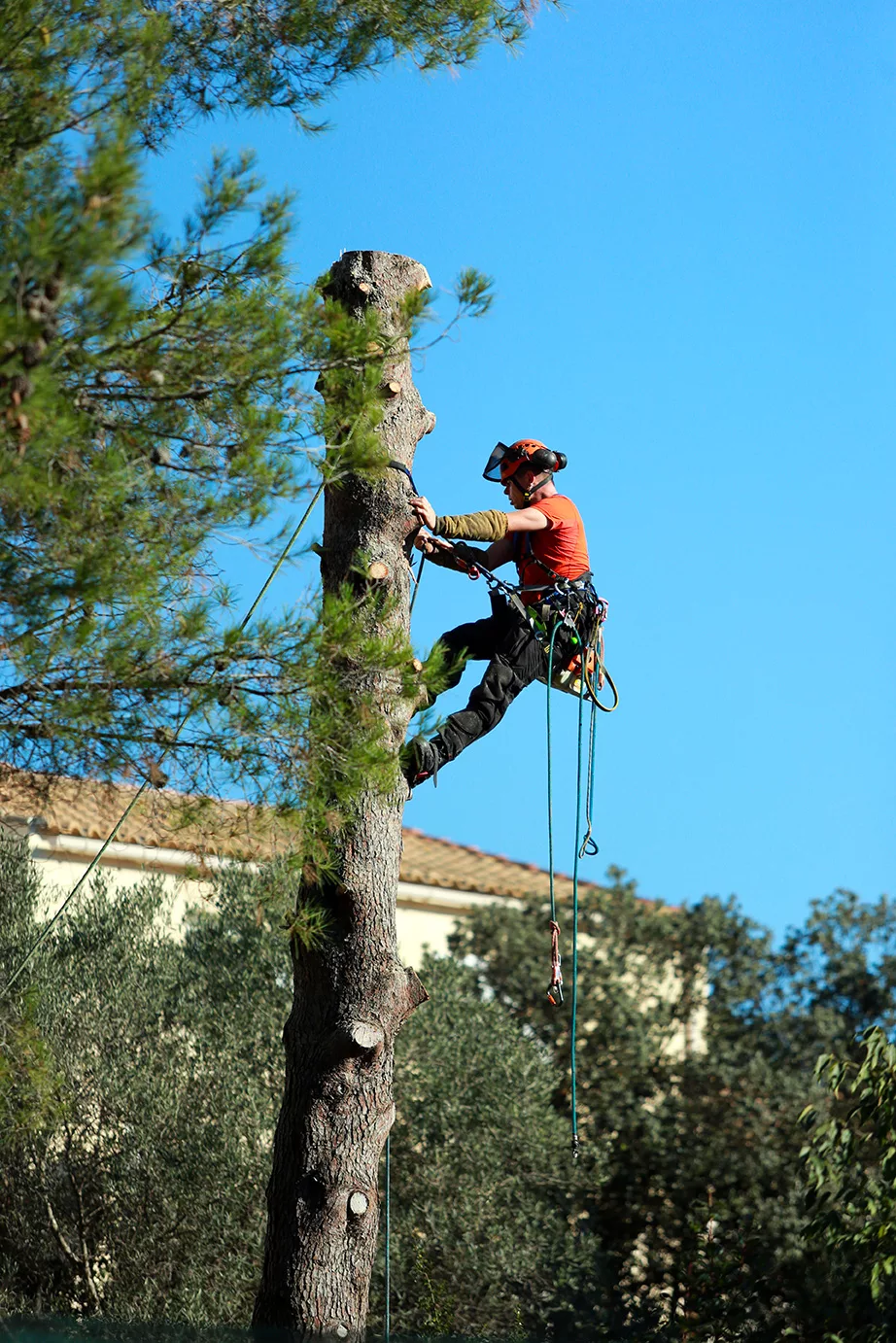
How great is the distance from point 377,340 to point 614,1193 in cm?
1217

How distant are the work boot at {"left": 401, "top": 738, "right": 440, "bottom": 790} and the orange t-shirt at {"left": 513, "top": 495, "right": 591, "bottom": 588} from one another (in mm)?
1274

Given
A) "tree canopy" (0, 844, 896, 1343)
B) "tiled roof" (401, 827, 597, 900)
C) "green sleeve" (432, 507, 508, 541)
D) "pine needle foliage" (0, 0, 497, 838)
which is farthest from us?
"tiled roof" (401, 827, 597, 900)

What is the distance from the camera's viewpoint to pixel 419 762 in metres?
5.71

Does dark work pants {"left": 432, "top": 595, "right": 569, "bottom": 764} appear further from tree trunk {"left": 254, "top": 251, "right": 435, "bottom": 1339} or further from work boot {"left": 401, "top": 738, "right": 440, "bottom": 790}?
tree trunk {"left": 254, "top": 251, "right": 435, "bottom": 1339}

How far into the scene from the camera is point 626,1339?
13031 mm

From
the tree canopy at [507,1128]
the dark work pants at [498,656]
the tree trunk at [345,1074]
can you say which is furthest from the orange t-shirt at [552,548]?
the tree canopy at [507,1128]

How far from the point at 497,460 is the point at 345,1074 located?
120 inches

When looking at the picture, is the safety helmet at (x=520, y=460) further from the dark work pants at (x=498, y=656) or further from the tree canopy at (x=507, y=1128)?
the tree canopy at (x=507, y=1128)

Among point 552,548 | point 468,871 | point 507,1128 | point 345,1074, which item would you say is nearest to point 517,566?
point 552,548

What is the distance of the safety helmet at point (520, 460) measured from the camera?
682 centimetres

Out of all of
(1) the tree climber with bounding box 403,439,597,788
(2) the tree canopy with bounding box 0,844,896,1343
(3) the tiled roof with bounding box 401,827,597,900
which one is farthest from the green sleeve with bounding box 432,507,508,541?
(3) the tiled roof with bounding box 401,827,597,900

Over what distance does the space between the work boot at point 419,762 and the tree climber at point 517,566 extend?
1 cm

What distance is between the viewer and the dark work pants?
6.31 meters

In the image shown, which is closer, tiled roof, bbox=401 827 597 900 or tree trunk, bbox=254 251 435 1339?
tree trunk, bbox=254 251 435 1339
